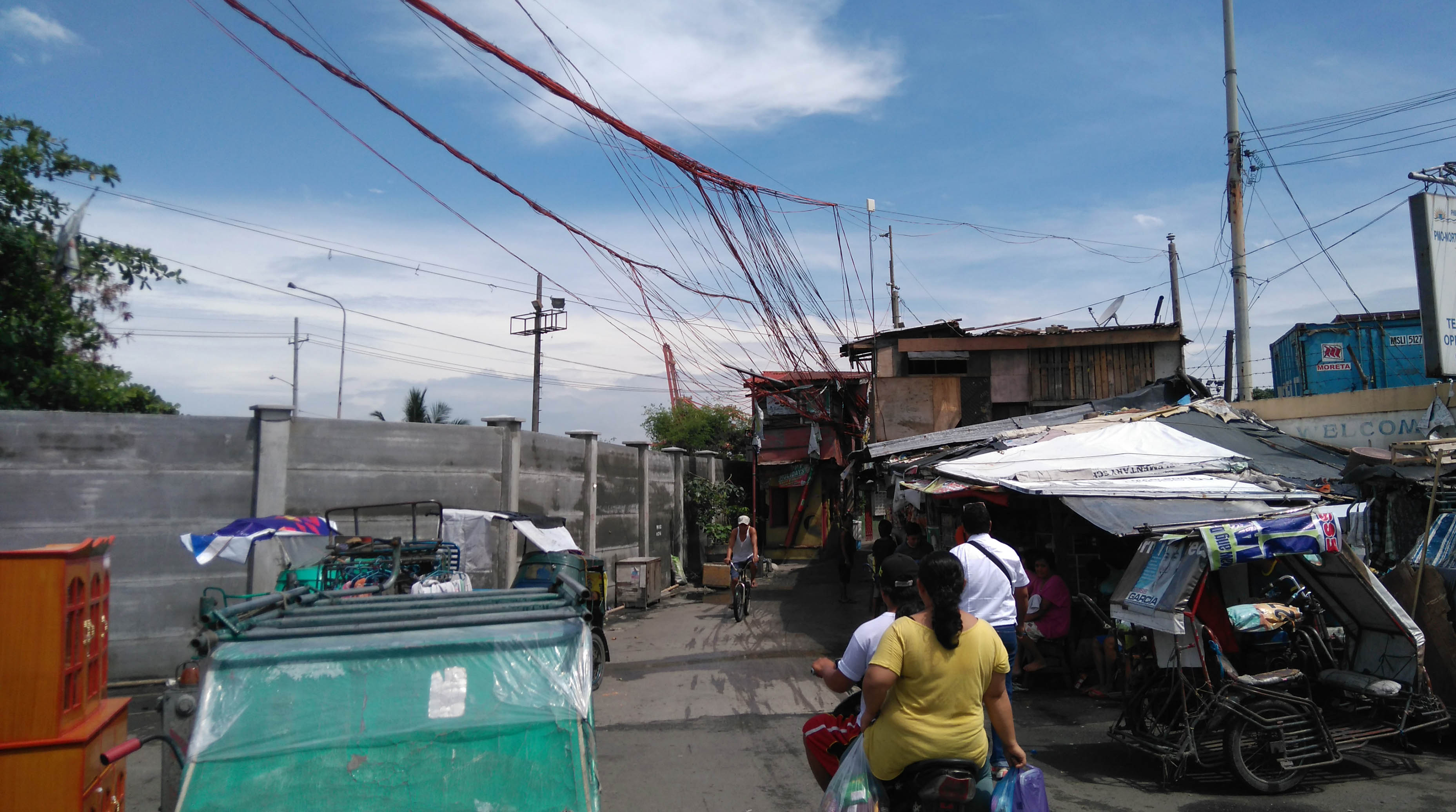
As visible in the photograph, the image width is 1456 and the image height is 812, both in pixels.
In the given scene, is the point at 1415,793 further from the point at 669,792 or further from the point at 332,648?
the point at 332,648

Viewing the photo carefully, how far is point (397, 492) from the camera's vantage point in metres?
12.4

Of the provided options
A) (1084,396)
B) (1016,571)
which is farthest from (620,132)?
(1084,396)

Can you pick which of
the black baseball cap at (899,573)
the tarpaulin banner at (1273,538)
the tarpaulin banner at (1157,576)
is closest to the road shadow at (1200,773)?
the tarpaulin banner at (1157,576)

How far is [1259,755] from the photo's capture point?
19.1ft

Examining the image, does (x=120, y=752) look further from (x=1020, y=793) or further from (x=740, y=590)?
(x=740, y=590)

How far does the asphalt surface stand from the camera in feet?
18.6

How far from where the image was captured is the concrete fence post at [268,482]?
11.0 metres

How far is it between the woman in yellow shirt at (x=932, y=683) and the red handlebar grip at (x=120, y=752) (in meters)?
3.23

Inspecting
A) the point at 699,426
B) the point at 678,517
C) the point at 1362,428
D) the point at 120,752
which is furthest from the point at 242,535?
the point at 699,426

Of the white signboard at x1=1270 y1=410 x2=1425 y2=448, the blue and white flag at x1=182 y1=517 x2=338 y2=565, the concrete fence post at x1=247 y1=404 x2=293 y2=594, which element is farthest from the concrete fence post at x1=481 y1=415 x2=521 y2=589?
the white signboard at x1=1270 y1=410 x2=1425 y2=448

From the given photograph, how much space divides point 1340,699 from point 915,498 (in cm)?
660

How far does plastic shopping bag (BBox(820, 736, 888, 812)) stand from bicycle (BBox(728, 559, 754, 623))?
10704 mm

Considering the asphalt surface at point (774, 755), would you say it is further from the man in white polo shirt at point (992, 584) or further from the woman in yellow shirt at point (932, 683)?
the woman in yellow shirt at point (932, 683)

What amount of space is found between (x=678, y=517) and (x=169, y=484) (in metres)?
11.4
